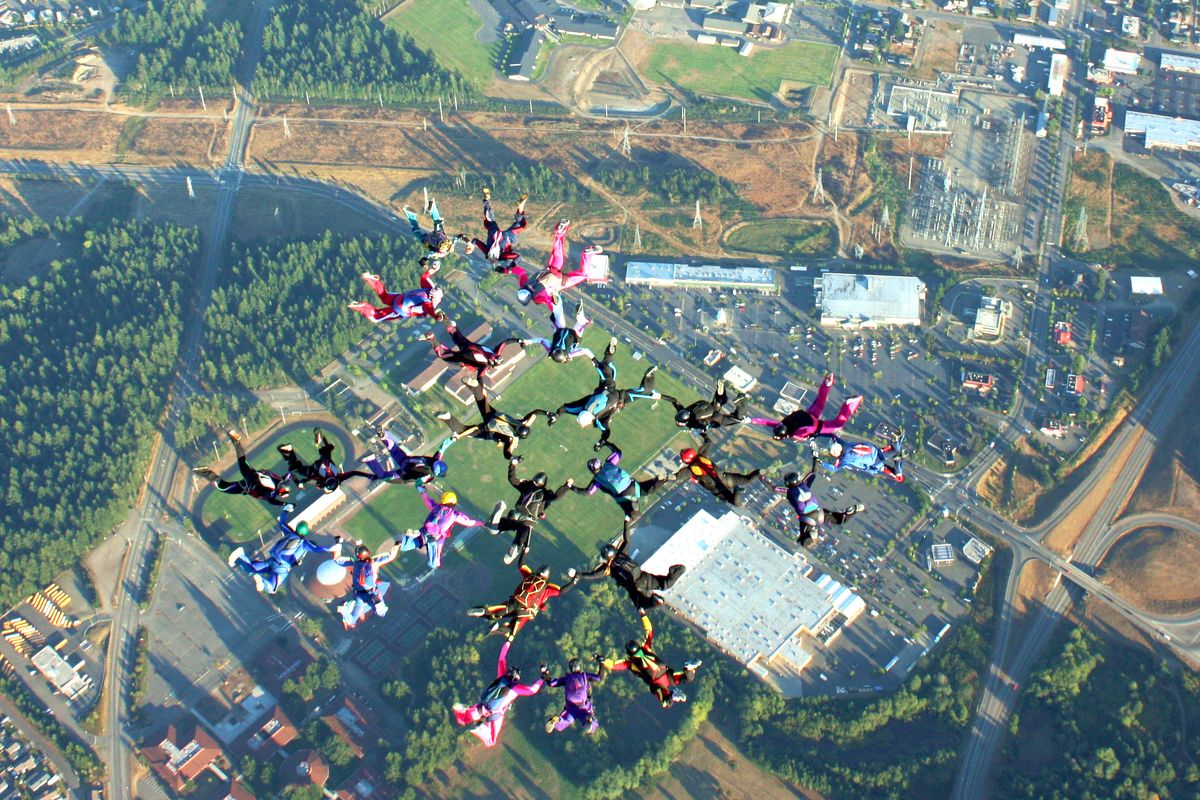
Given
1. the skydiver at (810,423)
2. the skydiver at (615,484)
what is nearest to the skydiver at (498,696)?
the skydiver at (615,484)

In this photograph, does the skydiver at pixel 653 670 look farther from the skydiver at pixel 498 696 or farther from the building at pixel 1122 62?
the building at pixel 1122 62

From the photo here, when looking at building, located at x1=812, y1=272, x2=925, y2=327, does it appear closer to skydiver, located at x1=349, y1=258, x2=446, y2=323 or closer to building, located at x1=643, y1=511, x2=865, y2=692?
building, located at x1=643, y1=511, x2=865, y2=692

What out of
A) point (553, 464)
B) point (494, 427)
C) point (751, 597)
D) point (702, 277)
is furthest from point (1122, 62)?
point (494, 427)

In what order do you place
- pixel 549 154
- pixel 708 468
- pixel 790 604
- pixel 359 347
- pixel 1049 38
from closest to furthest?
1. pixel 708 468
2. pixel 790 604
3. pixel 359 347
4. pixel 549 154
5. pixel 1049 38

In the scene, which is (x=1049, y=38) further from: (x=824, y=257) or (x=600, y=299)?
(x=600, y=299)

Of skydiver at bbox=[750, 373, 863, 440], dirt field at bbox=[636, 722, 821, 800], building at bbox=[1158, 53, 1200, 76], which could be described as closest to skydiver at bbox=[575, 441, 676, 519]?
skydiver at bbox=[750, 373, 863, 440]

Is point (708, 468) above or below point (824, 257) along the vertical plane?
above

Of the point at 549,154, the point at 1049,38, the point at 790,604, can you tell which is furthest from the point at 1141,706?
the point at 1049,38

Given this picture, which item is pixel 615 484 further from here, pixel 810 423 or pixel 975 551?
pixel 975 551
